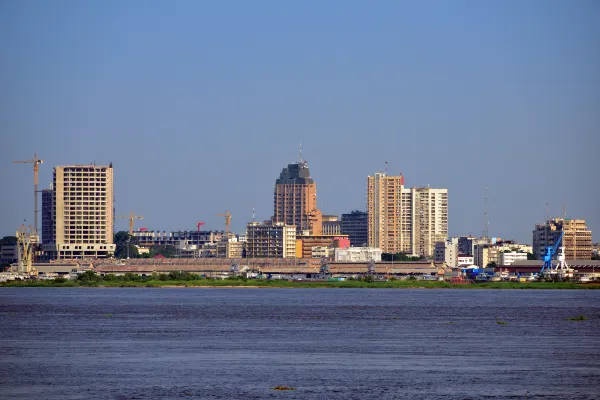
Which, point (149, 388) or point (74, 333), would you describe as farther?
point (74, 333)

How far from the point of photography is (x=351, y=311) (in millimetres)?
127438

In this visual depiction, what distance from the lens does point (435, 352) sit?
7025 centimetres

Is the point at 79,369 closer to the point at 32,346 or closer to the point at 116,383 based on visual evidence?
the point at 116,383

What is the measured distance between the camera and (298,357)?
66438 mm

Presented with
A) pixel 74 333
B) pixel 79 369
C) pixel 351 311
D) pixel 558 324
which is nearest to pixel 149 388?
pixel 79 369

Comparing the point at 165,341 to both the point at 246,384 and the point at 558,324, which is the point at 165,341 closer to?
the point at 246,384

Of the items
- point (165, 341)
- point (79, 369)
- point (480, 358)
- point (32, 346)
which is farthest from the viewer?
point (165, 341)

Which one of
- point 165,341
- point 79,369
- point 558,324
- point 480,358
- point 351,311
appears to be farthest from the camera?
point 351,311

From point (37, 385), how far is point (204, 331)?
35.9 metres

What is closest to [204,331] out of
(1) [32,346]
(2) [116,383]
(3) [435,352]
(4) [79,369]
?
(1) [32,346]

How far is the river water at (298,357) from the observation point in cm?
5209

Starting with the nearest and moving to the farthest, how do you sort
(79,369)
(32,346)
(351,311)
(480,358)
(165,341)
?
1. (79,369)
2. (480,358)
3. (32,346)
4. (165,341)
5. (351,311)

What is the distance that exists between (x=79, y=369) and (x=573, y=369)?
25649 mm

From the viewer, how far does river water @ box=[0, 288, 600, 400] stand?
2051 inches
